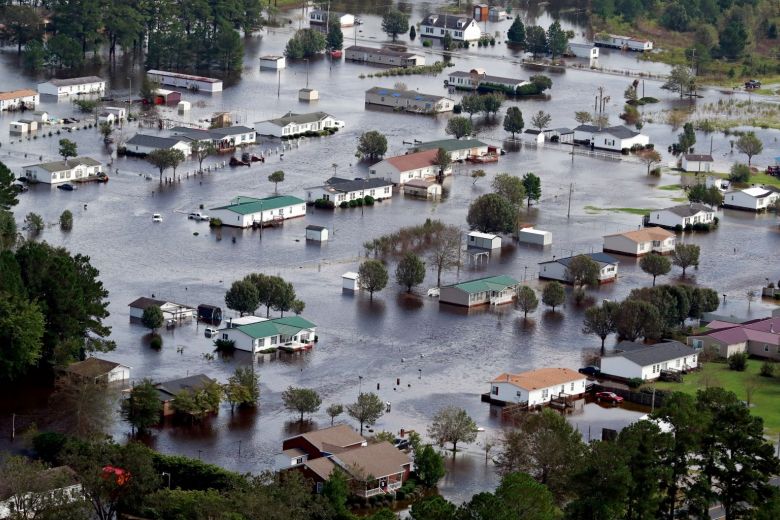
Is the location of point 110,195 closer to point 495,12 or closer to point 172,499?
point 172,499

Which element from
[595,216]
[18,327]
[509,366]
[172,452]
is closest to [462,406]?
[509,366]

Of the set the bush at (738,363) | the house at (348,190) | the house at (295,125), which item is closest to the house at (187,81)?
the house at (295,125)

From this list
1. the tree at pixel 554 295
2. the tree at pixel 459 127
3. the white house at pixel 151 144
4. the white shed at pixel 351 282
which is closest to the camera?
the tree at pixel 554 295

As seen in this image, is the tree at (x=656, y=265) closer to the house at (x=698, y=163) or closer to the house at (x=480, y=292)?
the house at (x=480, y=292)

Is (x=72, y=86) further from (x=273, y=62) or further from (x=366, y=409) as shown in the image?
(x=366, y=409)

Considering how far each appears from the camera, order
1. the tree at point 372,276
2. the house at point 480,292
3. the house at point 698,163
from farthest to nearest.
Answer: the house at point 698,163 < the house at point 480,292 < the tree at point 372,276

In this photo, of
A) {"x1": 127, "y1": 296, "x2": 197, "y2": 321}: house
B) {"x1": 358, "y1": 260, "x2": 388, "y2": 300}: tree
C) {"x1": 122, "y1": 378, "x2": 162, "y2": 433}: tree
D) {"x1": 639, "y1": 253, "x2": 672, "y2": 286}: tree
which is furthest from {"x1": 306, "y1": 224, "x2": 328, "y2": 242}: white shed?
{"x1": 122, "y1": 378, "x2": 162, "y2": 433}: tree

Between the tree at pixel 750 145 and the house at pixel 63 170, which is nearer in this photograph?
the house at pixel 63 170
